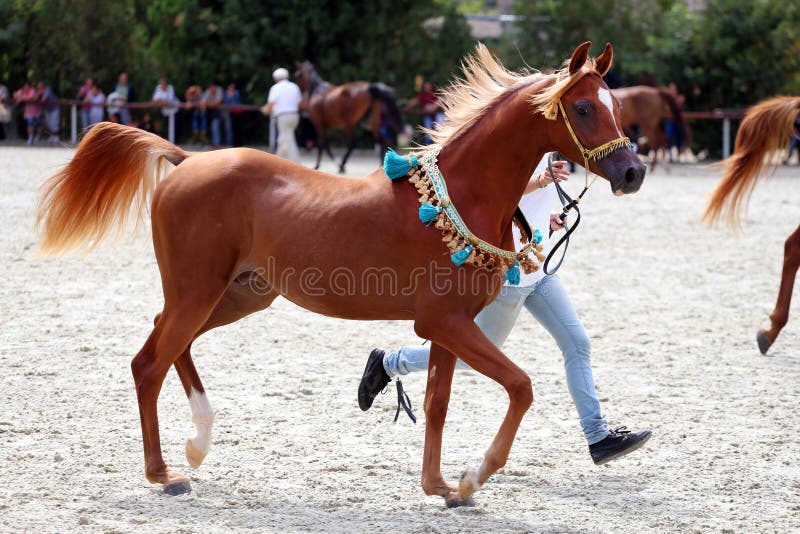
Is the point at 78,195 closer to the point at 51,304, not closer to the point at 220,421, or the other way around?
the point at 220,421

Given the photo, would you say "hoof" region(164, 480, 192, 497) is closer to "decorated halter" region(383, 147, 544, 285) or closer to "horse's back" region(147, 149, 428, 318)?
"horse's back" region(147, 149, 428, 318)

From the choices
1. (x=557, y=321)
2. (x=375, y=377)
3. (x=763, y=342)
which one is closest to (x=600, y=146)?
(x=557, y=321)

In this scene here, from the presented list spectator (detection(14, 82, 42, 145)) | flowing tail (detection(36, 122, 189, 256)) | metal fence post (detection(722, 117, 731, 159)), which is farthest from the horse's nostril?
spectator (detection(14, 82, 42, 145))

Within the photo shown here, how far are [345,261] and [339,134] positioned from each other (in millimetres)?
24186

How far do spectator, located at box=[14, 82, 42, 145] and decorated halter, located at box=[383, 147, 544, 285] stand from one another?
73.7 ft

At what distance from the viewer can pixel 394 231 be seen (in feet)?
13.6

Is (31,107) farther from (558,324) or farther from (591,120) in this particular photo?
(591,120)

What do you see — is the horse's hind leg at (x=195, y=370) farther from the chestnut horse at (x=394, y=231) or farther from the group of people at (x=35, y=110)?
the group of people at (x=35, y=110)

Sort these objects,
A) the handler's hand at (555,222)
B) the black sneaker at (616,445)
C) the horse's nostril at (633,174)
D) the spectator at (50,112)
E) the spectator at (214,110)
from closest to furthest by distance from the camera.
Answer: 1. the horse's nostril at (633,174)
2. the black sneaker at (616,445)
3. the handler's hand at (555,222)
4. the spectator at (214,110)
5. the spectator at (50,112)

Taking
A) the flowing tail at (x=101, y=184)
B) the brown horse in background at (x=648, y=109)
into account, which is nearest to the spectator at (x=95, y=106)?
the brown horse in background at (x=648, y=109)

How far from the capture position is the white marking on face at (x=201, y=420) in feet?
14.6

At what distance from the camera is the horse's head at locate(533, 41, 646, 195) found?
12.9ft

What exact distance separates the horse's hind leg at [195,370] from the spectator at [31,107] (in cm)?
2181

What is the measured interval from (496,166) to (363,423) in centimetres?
172
